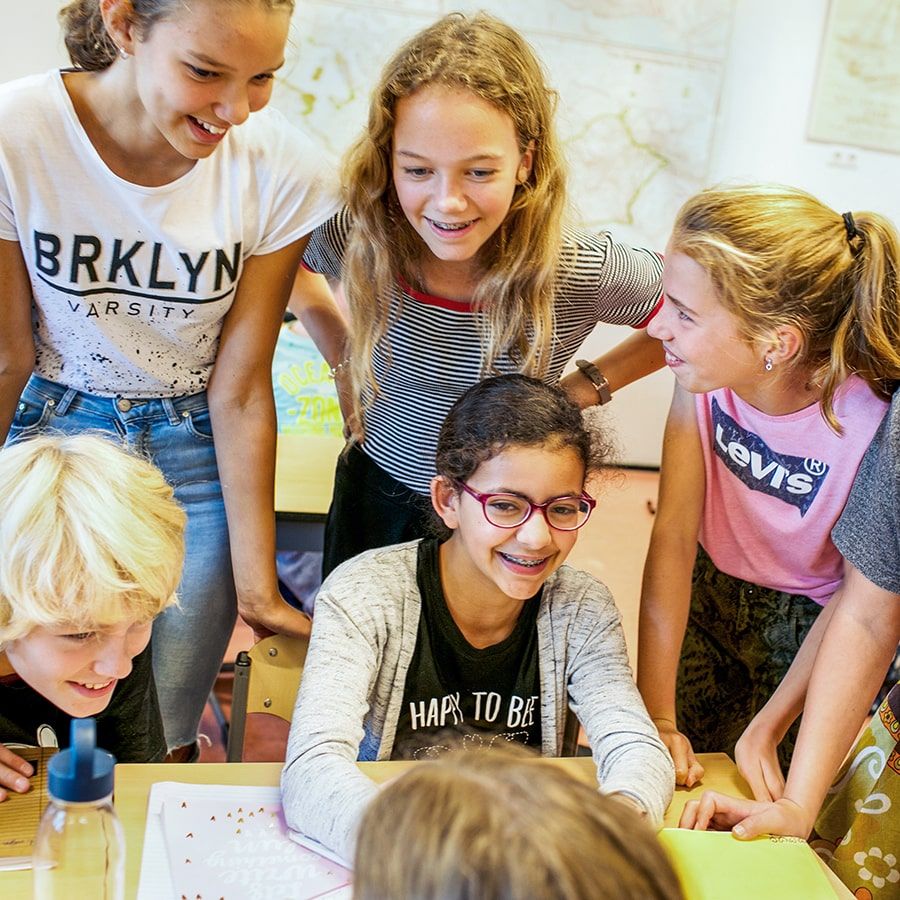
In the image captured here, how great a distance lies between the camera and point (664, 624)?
1630 mm

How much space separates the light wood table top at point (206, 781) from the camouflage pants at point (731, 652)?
31cm

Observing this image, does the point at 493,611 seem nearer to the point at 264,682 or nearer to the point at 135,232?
the point at 264,682

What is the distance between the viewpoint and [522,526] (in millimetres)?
1422

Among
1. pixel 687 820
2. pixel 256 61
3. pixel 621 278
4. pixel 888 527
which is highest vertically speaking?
pixel 256 61

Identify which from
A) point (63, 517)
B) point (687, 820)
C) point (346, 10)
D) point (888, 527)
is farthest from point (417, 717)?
point (346, 10)

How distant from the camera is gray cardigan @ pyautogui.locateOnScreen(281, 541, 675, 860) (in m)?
1.17

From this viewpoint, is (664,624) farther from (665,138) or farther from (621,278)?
(665,138)

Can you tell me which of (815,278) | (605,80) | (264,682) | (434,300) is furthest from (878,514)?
(605,80)

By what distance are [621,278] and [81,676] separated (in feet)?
A: 3.24

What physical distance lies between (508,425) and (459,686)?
368mm

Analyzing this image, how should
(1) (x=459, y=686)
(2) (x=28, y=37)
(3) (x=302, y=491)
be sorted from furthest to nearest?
(2) (x=28, y=37), (3) (x=302, y=491), (1) (x=459, y=686)

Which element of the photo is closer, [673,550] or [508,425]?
[508,425]

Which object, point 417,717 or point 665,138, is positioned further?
point 665,138

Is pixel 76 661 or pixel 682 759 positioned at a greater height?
pixel 76 661
